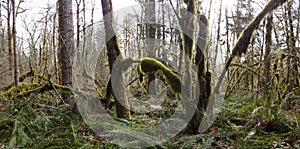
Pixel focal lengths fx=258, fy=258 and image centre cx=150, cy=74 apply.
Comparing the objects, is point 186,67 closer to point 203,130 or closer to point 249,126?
point 203,130

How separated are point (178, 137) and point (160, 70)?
1.45 meters

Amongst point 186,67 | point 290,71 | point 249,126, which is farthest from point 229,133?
point 290,71

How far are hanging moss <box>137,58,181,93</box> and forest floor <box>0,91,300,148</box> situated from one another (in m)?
0.99

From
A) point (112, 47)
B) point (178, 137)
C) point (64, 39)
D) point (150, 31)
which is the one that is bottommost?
point (178, 137)

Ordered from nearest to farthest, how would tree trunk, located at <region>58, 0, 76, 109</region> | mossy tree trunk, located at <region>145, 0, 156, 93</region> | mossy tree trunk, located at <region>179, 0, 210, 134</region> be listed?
1. mossy tree trunk, located at <region>179, 0, 210, 134</region>
2. tree trunk, located at <region>58, 0, 76, 109</region>
3. mossy tree trunk, located at <region>145, 0, 156, 93</region>

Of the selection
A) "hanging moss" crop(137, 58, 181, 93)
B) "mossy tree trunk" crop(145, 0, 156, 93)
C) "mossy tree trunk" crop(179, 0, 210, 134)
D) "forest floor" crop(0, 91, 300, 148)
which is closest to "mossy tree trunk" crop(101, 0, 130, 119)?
"hanging moss" crop(137, 58, 181, 93)

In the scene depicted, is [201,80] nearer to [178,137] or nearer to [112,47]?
[178,137]

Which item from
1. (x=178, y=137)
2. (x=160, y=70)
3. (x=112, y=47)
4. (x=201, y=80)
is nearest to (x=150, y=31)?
(x=112, y=47)

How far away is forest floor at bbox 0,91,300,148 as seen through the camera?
3.49 m

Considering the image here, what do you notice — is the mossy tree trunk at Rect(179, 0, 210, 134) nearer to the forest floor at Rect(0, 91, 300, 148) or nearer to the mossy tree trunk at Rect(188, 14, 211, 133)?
the mossy tree trunk at Rect(188, 14, 211, 133)

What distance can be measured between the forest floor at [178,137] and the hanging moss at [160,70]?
993 mm

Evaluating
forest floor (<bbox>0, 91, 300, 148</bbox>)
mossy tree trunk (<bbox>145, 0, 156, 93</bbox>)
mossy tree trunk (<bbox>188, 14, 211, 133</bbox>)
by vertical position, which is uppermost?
mossy tree trunk (<bbox>145, 0, 156, 93</bbox>)

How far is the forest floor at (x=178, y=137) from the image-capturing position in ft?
11.5

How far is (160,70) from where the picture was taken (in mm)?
5191
